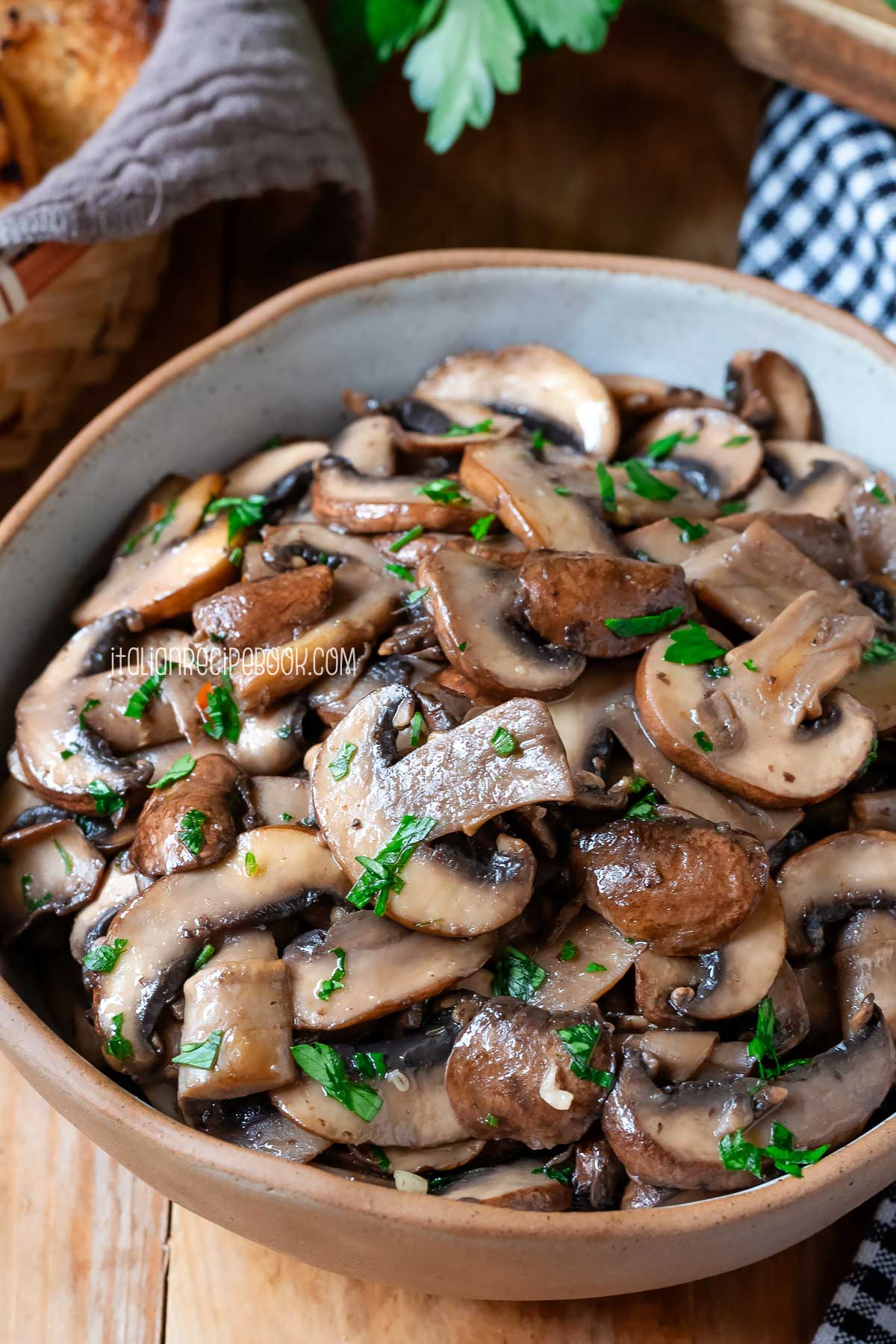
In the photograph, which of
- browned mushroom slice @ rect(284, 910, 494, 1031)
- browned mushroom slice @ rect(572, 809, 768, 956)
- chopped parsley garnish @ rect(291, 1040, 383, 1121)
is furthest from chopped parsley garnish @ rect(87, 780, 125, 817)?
browned mushroom slice @ rect(572, 809, 768, 956)

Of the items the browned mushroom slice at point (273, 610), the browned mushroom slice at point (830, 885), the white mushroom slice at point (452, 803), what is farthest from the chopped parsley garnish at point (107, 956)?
the browned mushroom slice at point (830, 885)

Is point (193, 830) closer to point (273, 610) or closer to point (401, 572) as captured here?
point (273, 610)

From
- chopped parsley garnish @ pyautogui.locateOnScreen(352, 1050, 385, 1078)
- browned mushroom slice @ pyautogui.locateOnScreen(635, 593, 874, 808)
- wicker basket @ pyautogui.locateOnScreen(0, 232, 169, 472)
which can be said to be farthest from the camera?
wicker basket @ pyautogui.locateOnScreen(0, 232, 169, 472)

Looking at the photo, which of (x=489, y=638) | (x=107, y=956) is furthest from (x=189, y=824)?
(x=489, y=638)

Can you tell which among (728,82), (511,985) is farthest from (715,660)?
(728,82)

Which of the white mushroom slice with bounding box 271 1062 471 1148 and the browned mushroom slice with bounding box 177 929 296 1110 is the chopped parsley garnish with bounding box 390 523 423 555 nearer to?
the browned mushroom slice with bounding box 177 929 296 1110

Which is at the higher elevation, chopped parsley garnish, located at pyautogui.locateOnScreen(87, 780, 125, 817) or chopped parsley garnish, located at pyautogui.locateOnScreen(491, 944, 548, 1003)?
chopped parsley garnish, located at pyautogui.locateOnScreen(87, 780, 125, 817)

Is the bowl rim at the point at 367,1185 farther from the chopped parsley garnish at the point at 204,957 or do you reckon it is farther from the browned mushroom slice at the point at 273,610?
the browned mushroom slice at the point at 273,610
